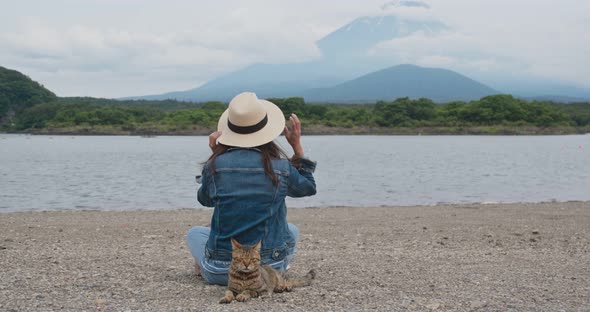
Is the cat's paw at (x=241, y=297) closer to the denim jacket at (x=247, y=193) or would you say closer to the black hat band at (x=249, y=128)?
the denim jacket at (x=247, y=193)

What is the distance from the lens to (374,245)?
8547 mm

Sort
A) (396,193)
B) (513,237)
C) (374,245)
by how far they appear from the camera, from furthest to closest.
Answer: (396,193), (513,237), (374,245)

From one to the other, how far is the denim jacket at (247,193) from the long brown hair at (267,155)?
3cm

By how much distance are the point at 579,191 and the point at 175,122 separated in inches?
2508

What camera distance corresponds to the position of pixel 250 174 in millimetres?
4785

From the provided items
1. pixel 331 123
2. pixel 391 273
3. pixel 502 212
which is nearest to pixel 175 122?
pixel 331 123

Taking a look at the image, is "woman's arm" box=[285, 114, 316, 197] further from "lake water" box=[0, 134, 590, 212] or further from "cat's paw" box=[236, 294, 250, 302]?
"lake water" box=[0, 134, 590, 212]

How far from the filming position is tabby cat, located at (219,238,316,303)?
185 inches

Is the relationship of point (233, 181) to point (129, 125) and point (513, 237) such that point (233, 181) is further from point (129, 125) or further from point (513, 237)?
point (129, 125)

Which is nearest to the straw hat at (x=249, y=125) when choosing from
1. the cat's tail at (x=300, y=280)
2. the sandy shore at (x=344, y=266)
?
the sandy shore at (x=344, y=266)

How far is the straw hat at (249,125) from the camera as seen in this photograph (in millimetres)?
4730

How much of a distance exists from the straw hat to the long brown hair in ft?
0.26

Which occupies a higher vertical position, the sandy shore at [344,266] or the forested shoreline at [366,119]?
the forested shoreline at [366,119]

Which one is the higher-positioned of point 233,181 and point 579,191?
point 233,181
